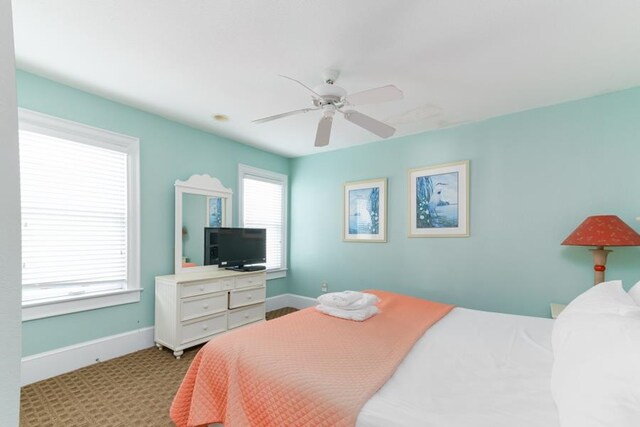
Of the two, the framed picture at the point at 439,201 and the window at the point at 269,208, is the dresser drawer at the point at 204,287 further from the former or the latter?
the framed picture at the point at 439,201

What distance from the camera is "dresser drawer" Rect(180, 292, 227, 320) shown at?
3.02 m

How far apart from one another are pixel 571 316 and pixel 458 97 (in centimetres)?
204

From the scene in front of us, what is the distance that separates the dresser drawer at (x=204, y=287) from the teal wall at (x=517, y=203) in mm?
1673

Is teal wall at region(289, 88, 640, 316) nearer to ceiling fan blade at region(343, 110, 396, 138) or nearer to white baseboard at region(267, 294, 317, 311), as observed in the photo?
white baseboard at region(267, 294, 317, 311)

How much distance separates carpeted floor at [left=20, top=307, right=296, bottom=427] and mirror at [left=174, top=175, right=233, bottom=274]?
3.39ft

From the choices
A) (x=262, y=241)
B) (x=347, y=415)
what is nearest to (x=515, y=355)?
(x=347, y=415)

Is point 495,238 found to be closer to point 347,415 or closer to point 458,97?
point 458,97

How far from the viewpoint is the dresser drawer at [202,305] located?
9.92ft

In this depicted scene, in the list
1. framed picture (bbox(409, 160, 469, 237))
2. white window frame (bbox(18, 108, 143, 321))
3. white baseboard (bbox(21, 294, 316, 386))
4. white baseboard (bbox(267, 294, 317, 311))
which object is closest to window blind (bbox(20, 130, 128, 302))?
white window frame (bbox(18, 108, 143, 321))

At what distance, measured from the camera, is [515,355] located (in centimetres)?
158

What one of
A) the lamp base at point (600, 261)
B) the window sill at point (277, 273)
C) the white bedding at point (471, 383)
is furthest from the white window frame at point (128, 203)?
the lamp base at point (600, 261)

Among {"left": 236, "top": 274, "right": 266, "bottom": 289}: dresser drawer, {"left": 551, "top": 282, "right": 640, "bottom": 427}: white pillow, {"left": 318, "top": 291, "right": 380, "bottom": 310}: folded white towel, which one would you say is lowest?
{"left": 236, "top": 274, "right": 266, "bottom": 289}: dresser drawer

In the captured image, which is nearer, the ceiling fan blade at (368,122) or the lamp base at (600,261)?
the ceiling fan blade at (368,122)

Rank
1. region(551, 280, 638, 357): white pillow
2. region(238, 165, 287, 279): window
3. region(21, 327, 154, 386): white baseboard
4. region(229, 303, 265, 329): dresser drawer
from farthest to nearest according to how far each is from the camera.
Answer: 1. region(238, 165, 287, 279): window
2. region(229, 303, 265, 329): dresser drawer
3. region(21, 327, 154, 386): white baseboard
4. region(551, 280, 638, 357): white pillow
